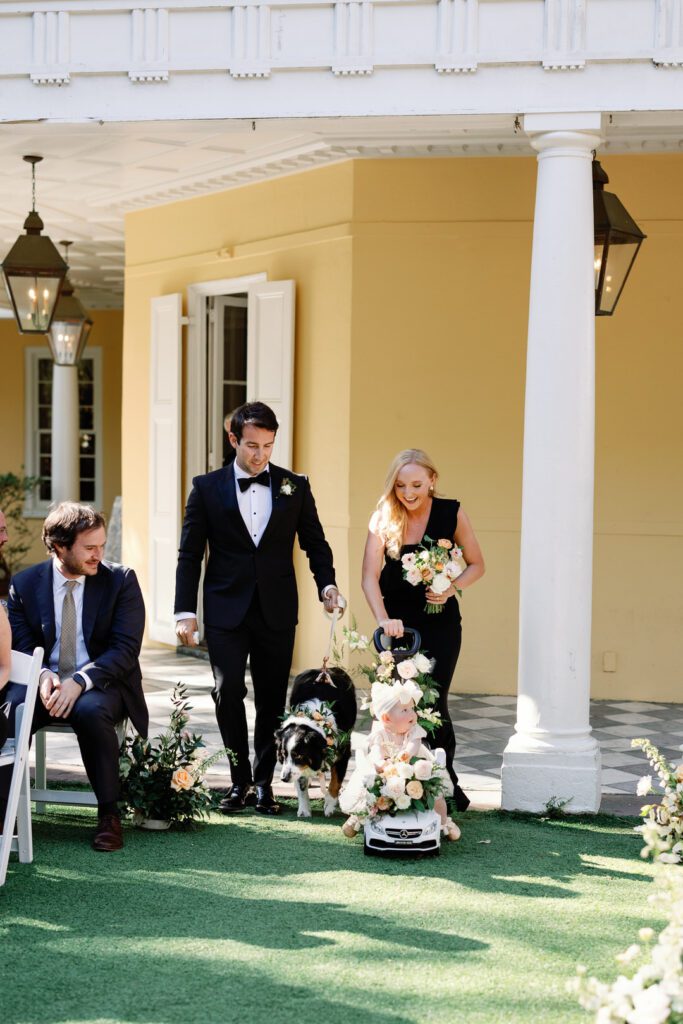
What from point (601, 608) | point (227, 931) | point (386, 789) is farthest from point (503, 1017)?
point (601, 608)

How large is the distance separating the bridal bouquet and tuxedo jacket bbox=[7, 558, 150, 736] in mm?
1122

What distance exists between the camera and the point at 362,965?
3879 mm

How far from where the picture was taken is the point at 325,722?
534 cm

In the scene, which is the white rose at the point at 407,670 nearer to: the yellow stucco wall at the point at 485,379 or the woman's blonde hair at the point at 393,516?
the woman's blonde hair at the point at 393,516

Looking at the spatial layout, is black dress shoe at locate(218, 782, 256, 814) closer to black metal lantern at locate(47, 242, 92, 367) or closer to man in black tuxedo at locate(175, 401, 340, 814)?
man in black tuxedo at locate(175, 401, 340, 814)

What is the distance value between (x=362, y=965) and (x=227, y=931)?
20.6 inches

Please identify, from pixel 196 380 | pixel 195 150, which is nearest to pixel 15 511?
pixel 196 380

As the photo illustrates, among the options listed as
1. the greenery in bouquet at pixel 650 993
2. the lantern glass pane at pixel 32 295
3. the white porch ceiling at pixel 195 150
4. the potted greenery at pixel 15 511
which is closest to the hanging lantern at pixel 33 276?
the lantern glass pane at pixel 32 295

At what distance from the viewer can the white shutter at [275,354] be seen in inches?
345

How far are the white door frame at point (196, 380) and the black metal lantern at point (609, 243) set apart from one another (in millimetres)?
4118

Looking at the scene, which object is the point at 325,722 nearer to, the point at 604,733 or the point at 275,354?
the point at 604,733

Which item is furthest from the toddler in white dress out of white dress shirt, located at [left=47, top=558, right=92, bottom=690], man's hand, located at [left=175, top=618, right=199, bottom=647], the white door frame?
the white door frame

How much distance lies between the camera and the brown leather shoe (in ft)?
16.5

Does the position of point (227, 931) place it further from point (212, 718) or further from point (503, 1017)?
point (212, 718)
